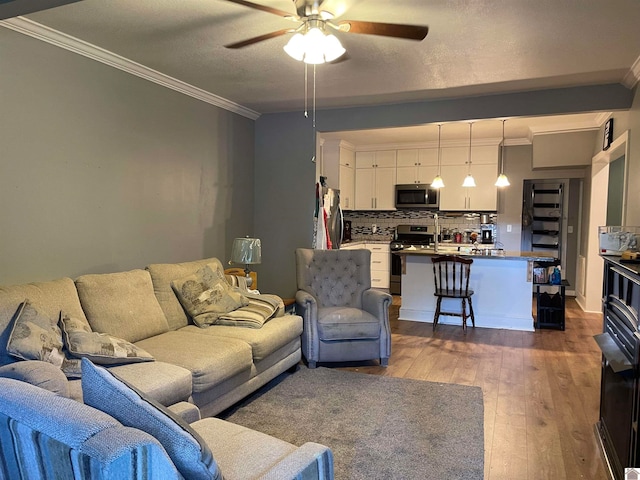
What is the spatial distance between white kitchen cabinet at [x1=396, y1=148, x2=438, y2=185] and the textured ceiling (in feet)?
9.88

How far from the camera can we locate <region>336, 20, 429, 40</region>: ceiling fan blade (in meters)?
2.22

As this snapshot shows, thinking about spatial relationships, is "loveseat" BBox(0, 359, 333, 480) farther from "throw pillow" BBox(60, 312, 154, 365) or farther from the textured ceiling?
the textured ceiling

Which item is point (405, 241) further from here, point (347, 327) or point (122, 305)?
point (122, 305)

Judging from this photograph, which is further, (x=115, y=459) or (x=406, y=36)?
(x=406, y=36)

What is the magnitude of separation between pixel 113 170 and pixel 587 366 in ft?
Answer: 14.3

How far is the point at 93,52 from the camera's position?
10.6 feet

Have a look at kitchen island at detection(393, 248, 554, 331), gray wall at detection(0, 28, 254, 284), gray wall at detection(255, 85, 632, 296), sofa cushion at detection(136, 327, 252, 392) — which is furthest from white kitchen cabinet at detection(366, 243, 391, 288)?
sofa cushion at detection(136, 327, 252, 392)

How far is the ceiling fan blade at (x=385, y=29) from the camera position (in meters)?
2.22

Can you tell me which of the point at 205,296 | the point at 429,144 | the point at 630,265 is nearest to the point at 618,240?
the point at 630,265

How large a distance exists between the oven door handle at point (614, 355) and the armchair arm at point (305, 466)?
4.66ft

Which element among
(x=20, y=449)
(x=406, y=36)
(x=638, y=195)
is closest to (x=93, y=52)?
(x=406, y=36)

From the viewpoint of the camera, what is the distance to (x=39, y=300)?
2500 millimetres

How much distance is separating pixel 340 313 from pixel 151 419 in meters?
2.83

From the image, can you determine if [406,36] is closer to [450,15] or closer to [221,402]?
[450,15]
